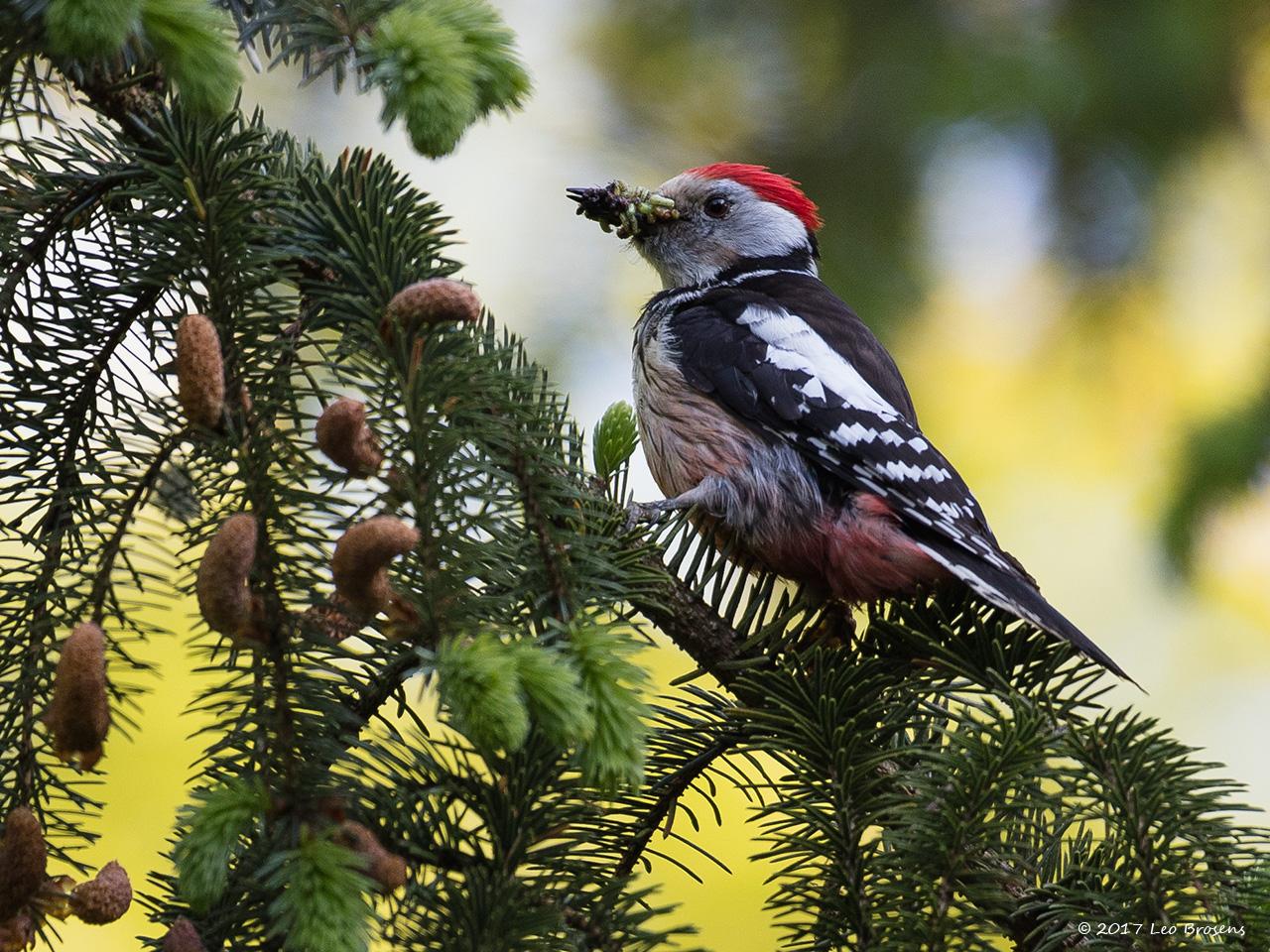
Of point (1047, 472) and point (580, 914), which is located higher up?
point (1047, 472)

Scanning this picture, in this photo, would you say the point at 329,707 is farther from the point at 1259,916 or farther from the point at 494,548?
the point at 1259,916

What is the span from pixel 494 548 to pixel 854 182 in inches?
149

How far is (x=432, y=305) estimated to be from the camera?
1.12m

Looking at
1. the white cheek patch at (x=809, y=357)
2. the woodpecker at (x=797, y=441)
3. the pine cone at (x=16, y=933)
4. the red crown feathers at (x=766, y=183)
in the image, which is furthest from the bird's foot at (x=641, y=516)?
the red crown feathers at (x=766, y=183)

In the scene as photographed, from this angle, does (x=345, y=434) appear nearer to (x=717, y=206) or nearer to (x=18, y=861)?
(x=18, y=861)

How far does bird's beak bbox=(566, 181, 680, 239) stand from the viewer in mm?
2821

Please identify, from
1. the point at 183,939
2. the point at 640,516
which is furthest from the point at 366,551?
the point at 640,516

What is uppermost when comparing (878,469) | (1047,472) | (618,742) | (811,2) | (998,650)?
(811,2)

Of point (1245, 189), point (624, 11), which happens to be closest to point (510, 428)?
point (624, 11)

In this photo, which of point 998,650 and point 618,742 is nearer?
point 618,742

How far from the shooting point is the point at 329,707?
3.63 ft

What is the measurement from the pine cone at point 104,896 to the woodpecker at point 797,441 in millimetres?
1049

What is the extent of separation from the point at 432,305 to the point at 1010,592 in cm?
103

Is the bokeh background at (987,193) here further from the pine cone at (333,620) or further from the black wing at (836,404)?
the pine cone at (333,620)
